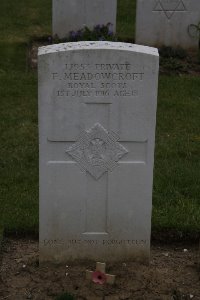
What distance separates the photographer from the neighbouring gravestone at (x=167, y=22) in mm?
10211

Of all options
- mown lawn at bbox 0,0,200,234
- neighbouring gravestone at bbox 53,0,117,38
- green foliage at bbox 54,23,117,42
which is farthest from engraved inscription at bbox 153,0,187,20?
mown lawn at bbox 0,0,200,234

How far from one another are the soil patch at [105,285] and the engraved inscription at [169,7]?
603 cm

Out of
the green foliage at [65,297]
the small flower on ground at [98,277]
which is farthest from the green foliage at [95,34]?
the green foliage at [65,297]

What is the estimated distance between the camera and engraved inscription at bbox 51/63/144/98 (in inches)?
168

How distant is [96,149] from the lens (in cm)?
449

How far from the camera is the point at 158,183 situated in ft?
19.9

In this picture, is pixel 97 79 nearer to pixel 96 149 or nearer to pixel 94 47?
pixel 94 47

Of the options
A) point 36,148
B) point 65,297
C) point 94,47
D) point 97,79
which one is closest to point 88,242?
point 65,297

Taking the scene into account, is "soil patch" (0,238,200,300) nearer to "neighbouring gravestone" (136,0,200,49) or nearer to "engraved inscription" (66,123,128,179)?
"engraved inscription" (66,123,128,179)

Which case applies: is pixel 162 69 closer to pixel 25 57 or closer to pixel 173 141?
pixel 25 57

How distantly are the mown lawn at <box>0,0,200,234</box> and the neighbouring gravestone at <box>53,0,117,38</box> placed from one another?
758 mm

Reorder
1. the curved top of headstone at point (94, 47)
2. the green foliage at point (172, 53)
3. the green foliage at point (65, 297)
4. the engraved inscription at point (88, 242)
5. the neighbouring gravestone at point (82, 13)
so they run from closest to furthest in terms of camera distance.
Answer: the green foliage at point (65, 297) → the curved top of headstone at point (94, 47) → the engraved inscription at point (88, 242) → the green foliage at point (172, 53) → the neighbouring gravestone at point (82, 13)

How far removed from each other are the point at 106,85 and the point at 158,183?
195 centimetres

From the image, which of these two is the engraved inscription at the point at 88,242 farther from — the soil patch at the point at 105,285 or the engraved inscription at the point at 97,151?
the engraved inscription at the point at 97,151
